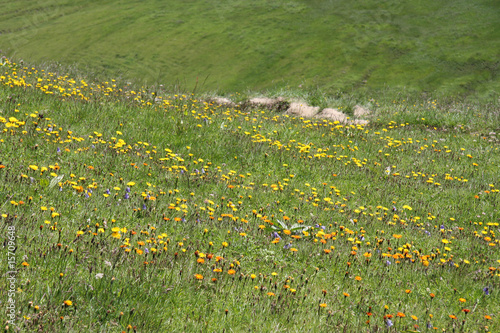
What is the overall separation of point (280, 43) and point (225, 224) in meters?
48.8

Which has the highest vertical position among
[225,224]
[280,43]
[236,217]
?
[236,217]

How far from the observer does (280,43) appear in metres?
51.7

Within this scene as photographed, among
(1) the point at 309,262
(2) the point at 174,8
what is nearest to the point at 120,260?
(1) the point at 309,262

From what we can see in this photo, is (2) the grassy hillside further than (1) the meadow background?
Yes

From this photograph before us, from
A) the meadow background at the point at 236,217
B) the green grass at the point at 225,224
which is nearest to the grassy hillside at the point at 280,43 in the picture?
the meadow background at the point at 236,217

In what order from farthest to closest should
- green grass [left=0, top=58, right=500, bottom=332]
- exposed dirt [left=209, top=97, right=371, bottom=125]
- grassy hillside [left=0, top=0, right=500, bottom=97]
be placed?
1. grassy hillside [left=0, top=0, right=500, bottom=97]
2. exposed dirt [left=209, top=97, right=371, bottom=125]
3. green grass [left=0, top=58, right=500, bottom=332]

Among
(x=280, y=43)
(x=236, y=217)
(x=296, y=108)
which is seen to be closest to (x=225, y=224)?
(x=236, y=217)

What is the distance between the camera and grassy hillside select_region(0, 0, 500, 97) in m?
39.5

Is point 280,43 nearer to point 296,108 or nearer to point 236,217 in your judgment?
point 296,108

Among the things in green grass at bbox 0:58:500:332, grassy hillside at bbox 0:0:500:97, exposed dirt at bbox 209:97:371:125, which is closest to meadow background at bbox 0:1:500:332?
green grass at bbox 0:58:500:332

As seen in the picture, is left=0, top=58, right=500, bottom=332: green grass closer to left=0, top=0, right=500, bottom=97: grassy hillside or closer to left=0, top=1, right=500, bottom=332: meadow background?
left=0, top=1, right=500, bottom=332: meadow background

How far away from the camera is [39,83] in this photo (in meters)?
10.0

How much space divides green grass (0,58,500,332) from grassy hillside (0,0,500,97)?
22526 millimetres

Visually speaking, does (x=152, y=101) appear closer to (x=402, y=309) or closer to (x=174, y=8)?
(x=402, y=309)
